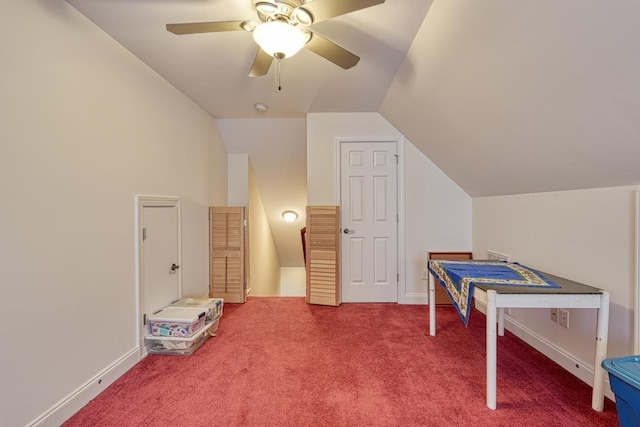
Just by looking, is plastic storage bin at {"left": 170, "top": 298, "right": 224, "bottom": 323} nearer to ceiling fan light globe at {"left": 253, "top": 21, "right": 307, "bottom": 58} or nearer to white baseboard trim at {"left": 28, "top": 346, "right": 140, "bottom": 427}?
white baseboard trim at {"left": 28, "top": 346, "right": 140, "bottom": 427}

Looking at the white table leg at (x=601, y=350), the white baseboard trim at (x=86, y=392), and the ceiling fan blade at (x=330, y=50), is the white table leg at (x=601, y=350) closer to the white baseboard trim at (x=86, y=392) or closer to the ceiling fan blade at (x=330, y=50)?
the ceiling fan blade at (x=330, y=50)

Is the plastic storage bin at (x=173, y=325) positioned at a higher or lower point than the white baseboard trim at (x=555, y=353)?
higher

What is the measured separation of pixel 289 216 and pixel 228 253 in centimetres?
173

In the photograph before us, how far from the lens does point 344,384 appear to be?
197 cm

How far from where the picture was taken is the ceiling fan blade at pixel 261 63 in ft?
5.85

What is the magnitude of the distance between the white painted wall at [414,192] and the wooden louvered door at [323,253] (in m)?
0.26

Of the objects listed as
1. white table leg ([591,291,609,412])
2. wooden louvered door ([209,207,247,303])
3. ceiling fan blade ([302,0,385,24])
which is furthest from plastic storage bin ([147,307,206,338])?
white table leg ([591,291,609,412])

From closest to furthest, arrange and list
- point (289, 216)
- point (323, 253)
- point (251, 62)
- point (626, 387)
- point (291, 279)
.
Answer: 1. point (626, 387)
2. point (251, 62)
3. point (323, 253)
4. point (289, 216)
5. point (291, 279)

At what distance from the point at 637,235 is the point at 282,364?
7.63 feet

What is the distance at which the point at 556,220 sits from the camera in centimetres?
216

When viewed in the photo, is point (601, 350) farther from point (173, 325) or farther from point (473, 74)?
point (173, 325)

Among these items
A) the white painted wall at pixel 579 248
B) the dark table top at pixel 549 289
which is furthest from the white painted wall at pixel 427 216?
the dark table top at pixel 549 289

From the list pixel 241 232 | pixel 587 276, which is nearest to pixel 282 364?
pixel 241 232

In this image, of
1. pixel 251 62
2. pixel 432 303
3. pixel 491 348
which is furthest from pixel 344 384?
pixel 251 62
